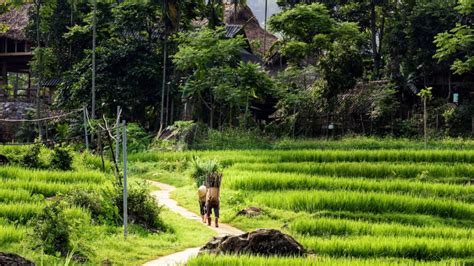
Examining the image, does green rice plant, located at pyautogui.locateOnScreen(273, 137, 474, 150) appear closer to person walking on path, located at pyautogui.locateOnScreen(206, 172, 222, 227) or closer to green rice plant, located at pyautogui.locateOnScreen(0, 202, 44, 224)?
Answer: person walking on path, located at pyautogui.locateOnScreen(206, 172, 222, 227)

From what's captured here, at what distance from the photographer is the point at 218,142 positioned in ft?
75.8

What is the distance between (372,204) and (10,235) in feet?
23.8

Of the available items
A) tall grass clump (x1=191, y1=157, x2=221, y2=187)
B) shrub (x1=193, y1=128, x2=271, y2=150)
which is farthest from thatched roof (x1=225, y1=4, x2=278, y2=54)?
tall grass clump (x1=191, y1=157, x2=221, y2=187)

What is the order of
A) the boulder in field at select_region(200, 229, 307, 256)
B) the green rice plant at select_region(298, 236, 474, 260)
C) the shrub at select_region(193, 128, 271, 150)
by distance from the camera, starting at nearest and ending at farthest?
the boulder in field at select_region(200, 229, 307, 256), the green rice plant at select_region(298, 236, 474, 260), the shrub at select_region(193, 128, 271, 150)

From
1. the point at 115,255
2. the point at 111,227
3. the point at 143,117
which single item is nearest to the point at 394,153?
the point at 111,227

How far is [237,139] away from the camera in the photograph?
23594mm

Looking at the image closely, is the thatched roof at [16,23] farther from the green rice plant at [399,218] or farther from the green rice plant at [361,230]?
the green rice plant at [361,230]

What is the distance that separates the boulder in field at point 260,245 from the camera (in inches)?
322

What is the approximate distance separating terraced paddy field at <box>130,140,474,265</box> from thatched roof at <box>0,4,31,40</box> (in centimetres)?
1588

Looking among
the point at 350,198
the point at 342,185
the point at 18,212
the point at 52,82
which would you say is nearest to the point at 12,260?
the point at 18,212

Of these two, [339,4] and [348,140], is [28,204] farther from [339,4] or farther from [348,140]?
[339,4]

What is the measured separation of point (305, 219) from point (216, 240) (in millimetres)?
3319

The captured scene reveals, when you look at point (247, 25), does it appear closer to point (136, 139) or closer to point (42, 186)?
point (136, 139)

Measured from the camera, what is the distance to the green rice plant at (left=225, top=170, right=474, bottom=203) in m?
14.4
